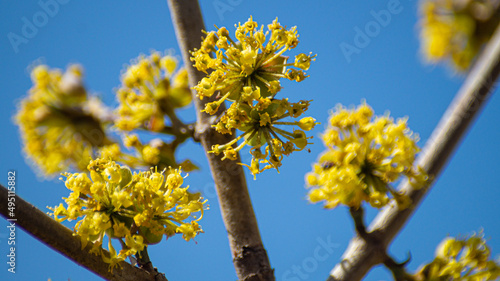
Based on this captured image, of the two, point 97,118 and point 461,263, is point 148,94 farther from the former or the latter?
point 461,263

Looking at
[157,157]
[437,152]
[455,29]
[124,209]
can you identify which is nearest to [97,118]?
[157,157]

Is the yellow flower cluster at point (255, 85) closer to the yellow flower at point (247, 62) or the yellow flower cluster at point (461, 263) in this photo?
the yellow flower at point (247, 62)

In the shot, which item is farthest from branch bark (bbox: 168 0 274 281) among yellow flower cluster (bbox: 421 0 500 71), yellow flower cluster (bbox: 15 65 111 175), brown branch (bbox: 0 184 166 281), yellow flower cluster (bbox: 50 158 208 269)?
yellow flower cluster (bbox: 421 0 500 71)

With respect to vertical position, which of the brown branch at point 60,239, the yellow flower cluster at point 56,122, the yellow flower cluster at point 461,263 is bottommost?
the yellow flower cluster at point 461,263

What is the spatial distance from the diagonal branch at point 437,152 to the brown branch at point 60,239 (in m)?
1.13

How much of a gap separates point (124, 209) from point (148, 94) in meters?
1.27

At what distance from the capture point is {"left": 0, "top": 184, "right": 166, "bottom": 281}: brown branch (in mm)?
2172

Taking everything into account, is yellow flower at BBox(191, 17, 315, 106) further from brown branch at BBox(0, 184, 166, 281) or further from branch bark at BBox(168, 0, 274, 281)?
brown branch at BBox(0, 184, 166, 281)

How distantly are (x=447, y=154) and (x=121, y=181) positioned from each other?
1781 millimetres

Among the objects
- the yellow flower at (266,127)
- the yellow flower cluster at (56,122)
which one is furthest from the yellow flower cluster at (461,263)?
the yellow flower cluster at (56,122)

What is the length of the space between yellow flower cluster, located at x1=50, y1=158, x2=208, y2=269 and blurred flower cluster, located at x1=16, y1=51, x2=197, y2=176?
0.61 metres

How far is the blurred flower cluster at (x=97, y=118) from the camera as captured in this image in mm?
3318

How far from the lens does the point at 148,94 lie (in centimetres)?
359

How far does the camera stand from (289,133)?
244 cm
